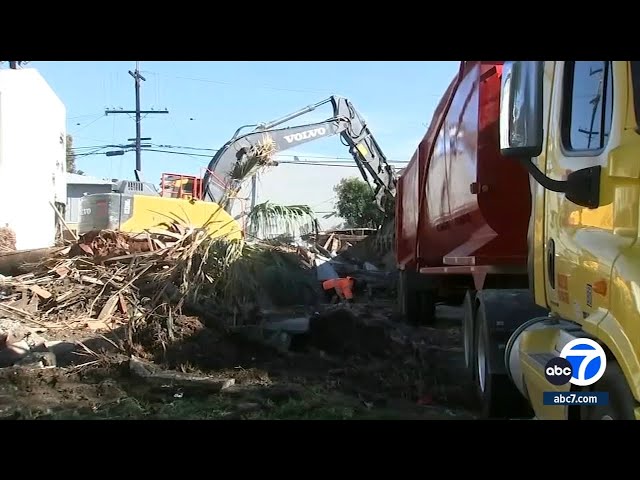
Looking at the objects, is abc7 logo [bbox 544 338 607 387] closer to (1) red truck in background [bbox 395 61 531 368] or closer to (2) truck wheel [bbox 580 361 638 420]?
(2) truck wheel [bbox 580 361 638 420]

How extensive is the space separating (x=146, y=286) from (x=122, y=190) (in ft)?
7.28

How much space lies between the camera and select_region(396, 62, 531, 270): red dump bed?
17.5 feet

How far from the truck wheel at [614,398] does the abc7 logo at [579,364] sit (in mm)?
32

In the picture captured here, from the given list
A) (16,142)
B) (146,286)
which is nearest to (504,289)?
(146,286)

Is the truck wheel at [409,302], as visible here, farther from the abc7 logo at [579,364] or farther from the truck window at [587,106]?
the abc7 logo at [579,364]

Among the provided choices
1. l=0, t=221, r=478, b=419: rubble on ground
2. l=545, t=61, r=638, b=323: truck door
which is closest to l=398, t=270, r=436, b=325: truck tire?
l=0, t=221, r=478, b=419: rubble on ground

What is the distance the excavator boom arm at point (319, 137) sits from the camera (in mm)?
11099

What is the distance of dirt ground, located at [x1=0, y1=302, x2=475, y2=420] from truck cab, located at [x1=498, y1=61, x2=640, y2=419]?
5.68 feet

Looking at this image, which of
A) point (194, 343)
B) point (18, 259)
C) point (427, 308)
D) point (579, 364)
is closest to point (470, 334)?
point (194, 343)

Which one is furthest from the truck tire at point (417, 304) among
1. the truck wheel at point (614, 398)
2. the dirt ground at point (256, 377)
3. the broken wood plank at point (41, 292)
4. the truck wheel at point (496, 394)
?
the truck wheel at point (614, 398)

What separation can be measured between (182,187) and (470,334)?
6229 mm
